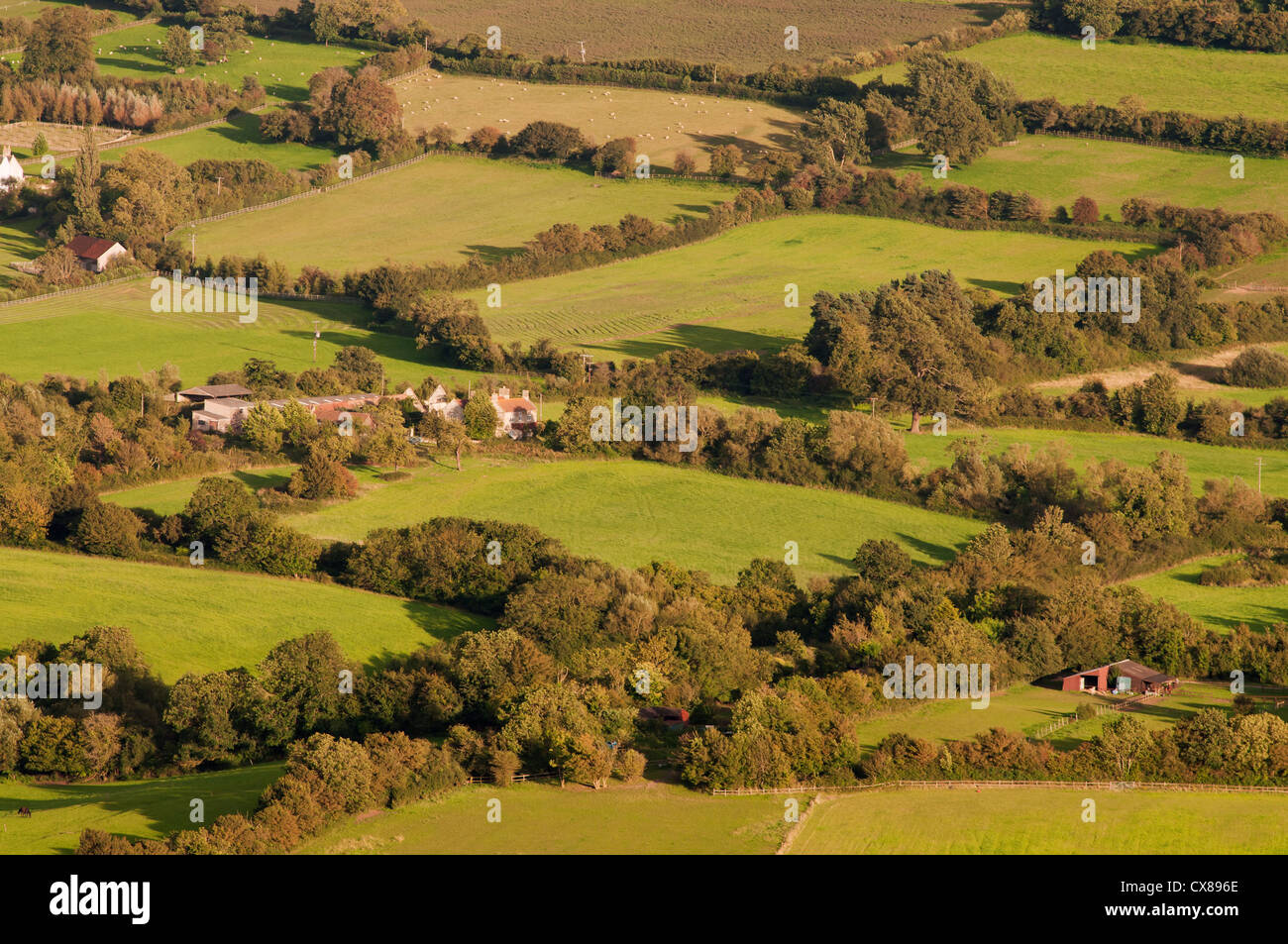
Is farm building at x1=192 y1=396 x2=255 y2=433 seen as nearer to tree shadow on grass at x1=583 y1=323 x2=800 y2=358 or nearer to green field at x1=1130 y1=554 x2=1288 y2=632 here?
tree shadow on grass at x1=583 y1=323 x2=800 y2=358

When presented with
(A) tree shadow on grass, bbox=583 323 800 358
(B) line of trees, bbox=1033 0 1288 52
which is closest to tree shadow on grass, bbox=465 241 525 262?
(A) tree shadow on grass, bbox=583 323 800 358

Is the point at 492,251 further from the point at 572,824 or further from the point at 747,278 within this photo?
the point at 572,824

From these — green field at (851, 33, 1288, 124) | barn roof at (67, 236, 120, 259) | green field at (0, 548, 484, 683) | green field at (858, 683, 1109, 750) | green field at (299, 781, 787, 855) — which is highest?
green field at (851, 33, 1288, 124)

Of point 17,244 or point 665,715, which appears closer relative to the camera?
point 665,715

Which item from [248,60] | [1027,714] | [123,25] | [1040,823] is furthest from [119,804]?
[123,25]

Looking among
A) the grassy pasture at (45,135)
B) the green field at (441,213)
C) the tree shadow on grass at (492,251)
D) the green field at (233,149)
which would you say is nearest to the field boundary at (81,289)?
the green field at (441,213)
